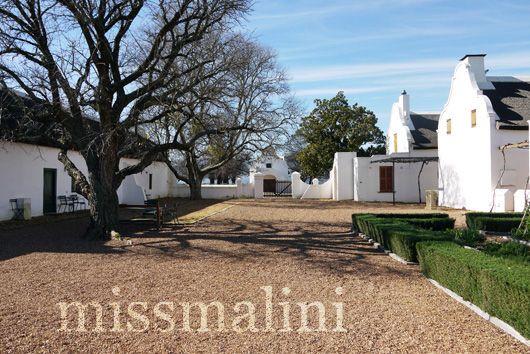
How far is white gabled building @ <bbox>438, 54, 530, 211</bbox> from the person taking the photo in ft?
62.0

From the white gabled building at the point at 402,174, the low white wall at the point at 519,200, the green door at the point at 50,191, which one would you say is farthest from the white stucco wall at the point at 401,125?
the green door at the point at 50,191

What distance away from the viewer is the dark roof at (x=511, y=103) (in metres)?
19.0

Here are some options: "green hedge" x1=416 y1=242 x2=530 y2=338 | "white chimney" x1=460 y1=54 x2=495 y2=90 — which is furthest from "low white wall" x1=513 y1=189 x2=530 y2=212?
"green hedge" x1=416 y1=242 x2=530 y2=338

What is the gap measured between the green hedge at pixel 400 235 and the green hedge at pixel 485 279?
91cm

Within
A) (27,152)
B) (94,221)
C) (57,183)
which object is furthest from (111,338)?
(57,183)

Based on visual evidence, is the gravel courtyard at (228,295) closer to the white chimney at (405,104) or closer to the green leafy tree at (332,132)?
the white chimney at (405,104)

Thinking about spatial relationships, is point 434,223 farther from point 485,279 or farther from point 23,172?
point 23,172

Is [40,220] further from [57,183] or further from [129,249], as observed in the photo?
[129,249]

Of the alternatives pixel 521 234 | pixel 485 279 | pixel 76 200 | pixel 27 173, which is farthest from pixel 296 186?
pixel 485 279

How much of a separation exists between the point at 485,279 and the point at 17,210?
1638cm

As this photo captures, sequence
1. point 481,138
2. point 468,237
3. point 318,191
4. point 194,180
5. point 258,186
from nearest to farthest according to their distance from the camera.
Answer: point 468,237, point 481,138, point 194,180, point 318,191, point 258,186

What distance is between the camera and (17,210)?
17.0 metres

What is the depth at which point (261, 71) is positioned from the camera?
2988 cm

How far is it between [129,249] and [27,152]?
383 inches
